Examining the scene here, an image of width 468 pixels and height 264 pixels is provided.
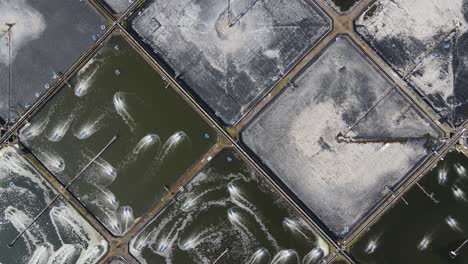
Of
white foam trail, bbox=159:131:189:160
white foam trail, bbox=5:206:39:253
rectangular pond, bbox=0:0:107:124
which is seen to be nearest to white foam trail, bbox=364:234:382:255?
white foam trail, bbox=159:131:189:160

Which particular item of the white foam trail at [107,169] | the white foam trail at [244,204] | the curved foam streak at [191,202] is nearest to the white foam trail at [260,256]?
the white foam trail at [244,204]

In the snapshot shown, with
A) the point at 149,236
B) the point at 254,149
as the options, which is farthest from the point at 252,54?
the point at 149,236

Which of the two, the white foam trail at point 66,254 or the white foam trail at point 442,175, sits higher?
the white foam trail at point 66,254

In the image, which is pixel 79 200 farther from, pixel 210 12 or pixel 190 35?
pixel 210 12

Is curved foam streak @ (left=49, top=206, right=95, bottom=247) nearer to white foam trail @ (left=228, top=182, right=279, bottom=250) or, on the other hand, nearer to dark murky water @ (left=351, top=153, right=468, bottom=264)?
white foam trail @ (left=228, top=182, right=279, bottom=250)

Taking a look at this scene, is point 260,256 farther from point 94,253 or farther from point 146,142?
point 94,253

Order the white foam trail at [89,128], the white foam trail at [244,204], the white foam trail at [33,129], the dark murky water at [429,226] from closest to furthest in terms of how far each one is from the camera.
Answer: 1. the dark murky water at [429,226]
2. the white foam trail at [244,204]
3. the white foam trail at [89,128]
4. the white foam trail at [33,129]

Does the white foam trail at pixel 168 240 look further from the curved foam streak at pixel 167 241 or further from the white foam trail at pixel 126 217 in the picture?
the white foam trail at pixel 126 217
